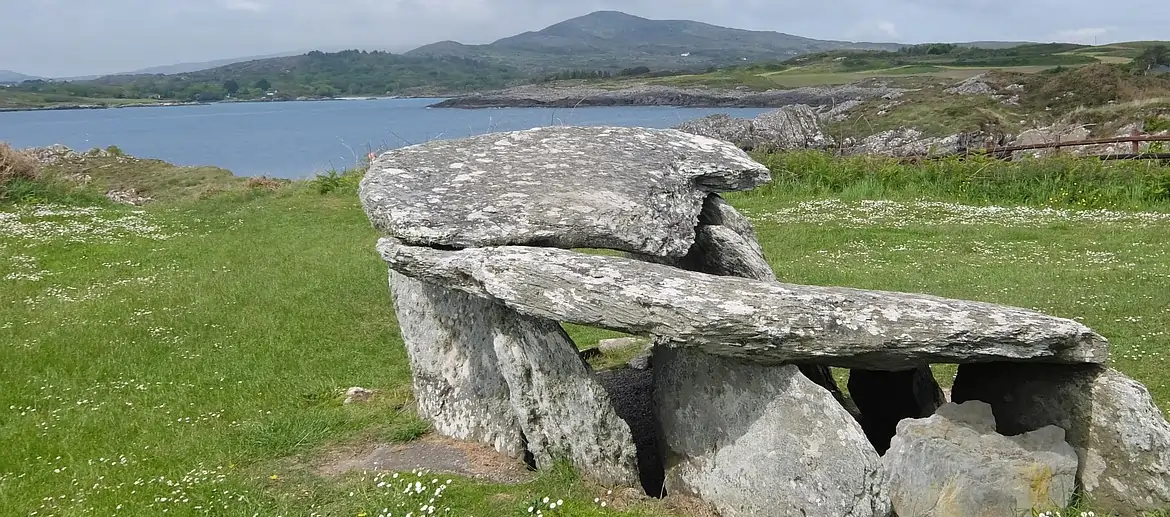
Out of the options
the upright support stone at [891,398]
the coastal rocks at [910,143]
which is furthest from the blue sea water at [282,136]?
the upright support stone at [891,398]

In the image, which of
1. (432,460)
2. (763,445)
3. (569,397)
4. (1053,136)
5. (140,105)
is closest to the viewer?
(763,445)

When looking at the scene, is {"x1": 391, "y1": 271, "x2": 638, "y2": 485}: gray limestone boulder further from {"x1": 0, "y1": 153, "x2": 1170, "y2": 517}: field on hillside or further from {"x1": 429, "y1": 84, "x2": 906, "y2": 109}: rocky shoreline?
{"x1": 429, "y1": 84, "x2": 906, "y2": 109}: rocky shoreline

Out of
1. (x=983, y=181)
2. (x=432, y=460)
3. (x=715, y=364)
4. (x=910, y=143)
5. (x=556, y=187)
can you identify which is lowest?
(x=910, y=143)

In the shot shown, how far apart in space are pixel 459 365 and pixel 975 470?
4712mm

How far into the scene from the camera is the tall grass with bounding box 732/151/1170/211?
23.7 m

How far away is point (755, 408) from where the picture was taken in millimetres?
7277

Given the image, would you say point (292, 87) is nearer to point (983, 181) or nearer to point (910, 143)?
point (910, 143)

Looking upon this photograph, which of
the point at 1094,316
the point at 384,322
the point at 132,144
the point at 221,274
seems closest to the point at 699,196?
the point at 384,322

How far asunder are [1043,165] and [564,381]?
870 inches

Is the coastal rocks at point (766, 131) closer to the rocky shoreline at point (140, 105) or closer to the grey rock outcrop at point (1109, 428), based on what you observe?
the grey rock outcrop at point (1109, 428)

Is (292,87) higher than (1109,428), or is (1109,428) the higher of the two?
(1109,428)

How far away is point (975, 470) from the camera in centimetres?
673

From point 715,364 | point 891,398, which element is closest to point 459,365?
point 715,364

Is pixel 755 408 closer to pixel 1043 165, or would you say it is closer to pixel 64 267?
pixel 64 267
